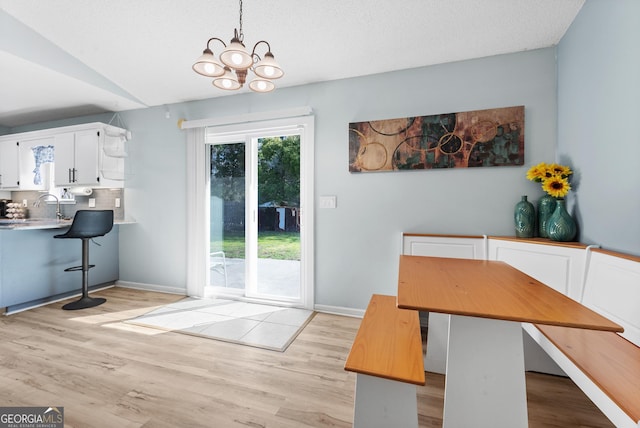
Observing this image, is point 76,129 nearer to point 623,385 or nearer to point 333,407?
point 333,407

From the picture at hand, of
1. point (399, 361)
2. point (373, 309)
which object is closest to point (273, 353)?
point (373, 309)

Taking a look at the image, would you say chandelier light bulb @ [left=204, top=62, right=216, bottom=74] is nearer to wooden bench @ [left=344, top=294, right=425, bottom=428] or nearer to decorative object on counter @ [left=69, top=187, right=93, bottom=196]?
wooden bench @ [left=344, top=294, right=425, bottom=428]

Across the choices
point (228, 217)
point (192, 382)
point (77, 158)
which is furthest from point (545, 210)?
point (77, 158)

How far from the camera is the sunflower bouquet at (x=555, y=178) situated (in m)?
1.90

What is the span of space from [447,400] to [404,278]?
1.63 feet

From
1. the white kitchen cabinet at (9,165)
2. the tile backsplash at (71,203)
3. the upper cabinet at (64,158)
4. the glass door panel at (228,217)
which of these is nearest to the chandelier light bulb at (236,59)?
the glass door panel at (228,217)

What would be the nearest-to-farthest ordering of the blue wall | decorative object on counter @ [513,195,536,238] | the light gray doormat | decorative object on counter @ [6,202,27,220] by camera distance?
the blue wall → decorative object on counter @ [513,195,536,238] → the light gray doormat → decorative object on counter @ [6,202,27,220]

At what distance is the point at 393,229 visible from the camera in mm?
2562

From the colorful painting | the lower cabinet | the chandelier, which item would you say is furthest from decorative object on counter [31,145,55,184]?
the colorful painting

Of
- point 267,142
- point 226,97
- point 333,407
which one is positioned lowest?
point 333,407

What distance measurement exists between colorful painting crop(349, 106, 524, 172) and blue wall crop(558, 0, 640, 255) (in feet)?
1.21

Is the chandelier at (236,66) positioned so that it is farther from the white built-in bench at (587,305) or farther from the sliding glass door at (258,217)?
the white built-in bench at (587,305)

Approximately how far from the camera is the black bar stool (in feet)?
9.02

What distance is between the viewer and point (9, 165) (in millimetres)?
3951
